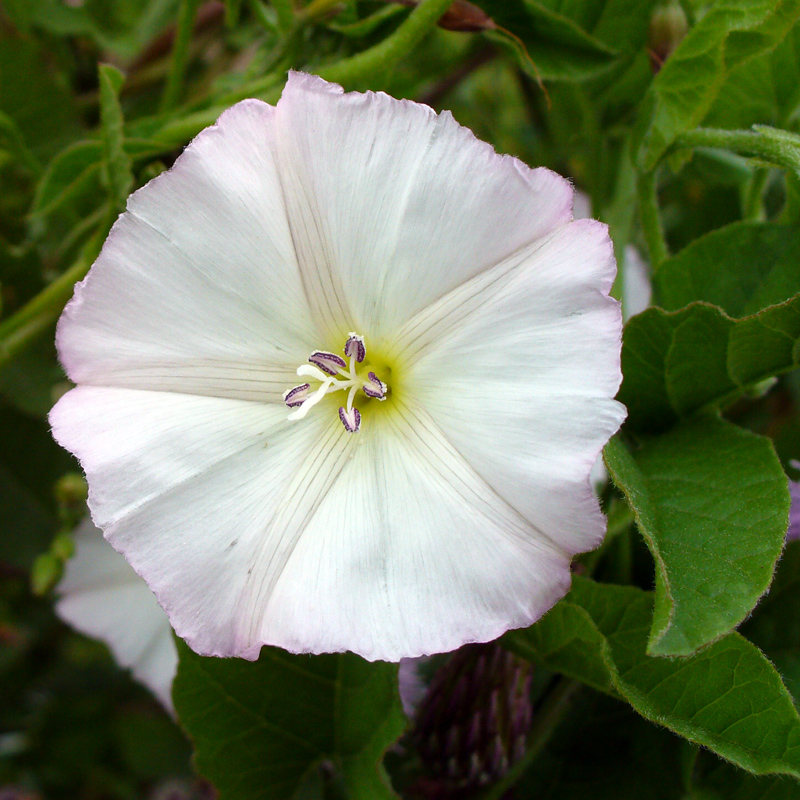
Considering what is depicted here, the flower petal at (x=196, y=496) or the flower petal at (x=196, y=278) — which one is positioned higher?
the flower petal at (x=196, y=278)

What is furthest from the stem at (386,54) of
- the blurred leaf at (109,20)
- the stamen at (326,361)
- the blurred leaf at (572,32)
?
the blurred leaf at (109,20)

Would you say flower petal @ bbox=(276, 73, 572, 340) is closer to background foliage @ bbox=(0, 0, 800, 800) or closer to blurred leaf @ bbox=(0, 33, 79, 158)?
background foliage @ bbox=(0, 0, 800, 800)

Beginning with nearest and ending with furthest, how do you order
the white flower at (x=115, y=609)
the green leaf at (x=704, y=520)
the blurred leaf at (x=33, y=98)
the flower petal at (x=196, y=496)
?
1. the green leaf at (x=704, y=520)
2. the flower petal at (x=196, y=496)
3. the white flower at (x=115, y=609)
4. the blurred leaf at (x=33, y=98)


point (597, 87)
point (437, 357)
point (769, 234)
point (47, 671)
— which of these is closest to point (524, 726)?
point (437, 357)

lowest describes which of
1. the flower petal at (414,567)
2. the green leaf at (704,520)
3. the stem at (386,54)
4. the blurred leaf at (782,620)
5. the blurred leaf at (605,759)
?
the blurred leaf at (605,759)

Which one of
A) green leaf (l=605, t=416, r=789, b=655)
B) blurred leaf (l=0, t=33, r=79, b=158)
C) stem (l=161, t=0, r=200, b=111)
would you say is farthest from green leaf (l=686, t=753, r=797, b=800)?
blurred leaf (l=0, t=33, r=79, b=158)

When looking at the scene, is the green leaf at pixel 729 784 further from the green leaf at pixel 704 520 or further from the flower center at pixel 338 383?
the flower center at pixel 338 383

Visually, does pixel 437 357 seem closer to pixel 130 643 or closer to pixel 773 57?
pixel 773 57

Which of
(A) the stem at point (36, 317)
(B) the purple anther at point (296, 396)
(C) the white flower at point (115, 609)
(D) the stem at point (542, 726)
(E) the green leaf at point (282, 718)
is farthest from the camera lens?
(C) the white flower at point (115, 609)
